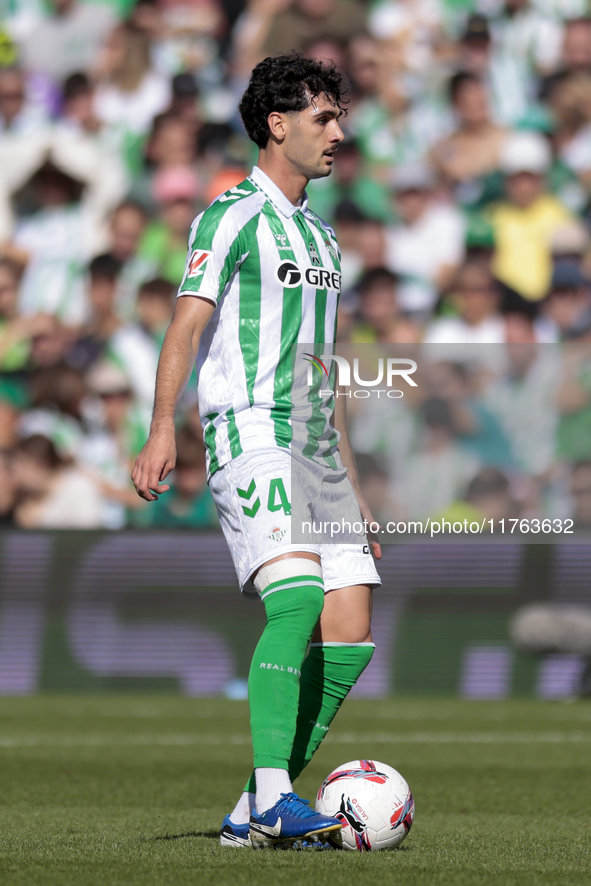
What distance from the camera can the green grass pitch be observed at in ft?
9.71

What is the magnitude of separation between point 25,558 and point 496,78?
594cm

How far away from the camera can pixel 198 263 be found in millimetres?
3354

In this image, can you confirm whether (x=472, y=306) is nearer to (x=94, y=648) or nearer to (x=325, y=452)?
(x=94, y=648)

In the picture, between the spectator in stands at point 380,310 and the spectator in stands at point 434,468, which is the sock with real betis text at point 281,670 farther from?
the spectator in stands at point 380,310

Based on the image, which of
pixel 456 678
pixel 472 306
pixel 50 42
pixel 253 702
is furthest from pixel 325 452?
pixel 50 42

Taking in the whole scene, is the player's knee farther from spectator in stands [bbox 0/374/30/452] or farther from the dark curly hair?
spectator in stands [bbox 0/374/30/452]

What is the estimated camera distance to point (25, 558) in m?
8.92

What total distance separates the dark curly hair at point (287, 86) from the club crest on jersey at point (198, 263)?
47 cm

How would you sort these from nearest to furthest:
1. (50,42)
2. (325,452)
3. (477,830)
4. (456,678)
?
(325,452) < (477,830) < (456,678) < (50,42)

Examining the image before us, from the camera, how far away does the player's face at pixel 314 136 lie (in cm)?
353

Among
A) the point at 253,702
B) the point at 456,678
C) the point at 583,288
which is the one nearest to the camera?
the point at 253,702

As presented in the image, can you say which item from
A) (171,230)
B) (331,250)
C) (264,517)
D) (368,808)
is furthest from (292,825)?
(171,230)

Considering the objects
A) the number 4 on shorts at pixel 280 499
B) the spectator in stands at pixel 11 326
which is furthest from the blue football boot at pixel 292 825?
the spectator in stands at pixel 11 326

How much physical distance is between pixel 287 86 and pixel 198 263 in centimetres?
58
